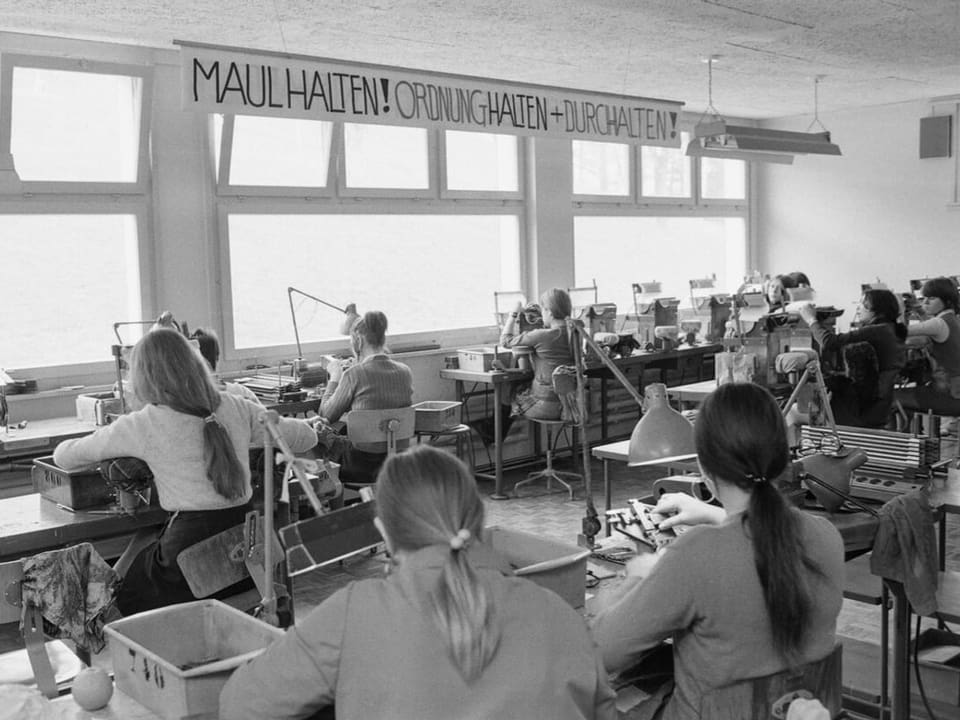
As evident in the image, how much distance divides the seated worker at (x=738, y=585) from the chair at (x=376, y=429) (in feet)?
9.19

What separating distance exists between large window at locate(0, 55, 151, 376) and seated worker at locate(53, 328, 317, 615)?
8.33 ft

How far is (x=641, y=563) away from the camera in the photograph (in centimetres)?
214

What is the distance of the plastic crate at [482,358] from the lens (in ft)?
20.0

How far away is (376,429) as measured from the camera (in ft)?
14.9

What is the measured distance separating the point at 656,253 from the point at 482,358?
9.57 ft

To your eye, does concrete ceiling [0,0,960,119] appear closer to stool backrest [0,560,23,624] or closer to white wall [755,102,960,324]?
white wall [755,102,960,324]

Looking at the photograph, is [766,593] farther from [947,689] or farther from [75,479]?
[75,479]

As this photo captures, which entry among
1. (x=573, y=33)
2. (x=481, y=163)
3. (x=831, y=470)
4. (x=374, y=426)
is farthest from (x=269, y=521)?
(x=481, y=163)

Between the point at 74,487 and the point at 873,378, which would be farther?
the point at 873,378

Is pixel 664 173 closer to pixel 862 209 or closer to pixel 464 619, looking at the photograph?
pixel 862 209

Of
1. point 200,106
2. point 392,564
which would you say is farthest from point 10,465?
point 392,564

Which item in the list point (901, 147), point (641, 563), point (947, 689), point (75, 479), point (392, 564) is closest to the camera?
point (392, 564)

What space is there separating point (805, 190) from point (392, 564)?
27.4ft

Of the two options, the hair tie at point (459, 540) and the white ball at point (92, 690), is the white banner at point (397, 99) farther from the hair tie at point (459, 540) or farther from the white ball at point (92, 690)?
the hair tie at point (459, 540)
